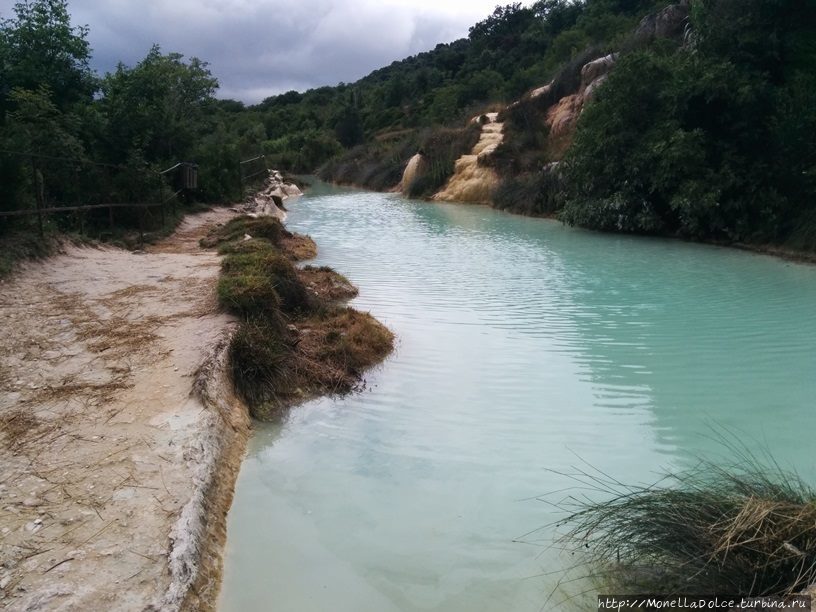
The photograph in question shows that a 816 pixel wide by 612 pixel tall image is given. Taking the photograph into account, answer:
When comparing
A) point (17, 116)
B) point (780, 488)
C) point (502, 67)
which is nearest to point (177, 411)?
point (780, 488)

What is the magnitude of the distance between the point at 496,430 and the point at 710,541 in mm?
2611

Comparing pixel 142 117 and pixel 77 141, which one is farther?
pixel 142 117

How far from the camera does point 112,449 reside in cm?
435

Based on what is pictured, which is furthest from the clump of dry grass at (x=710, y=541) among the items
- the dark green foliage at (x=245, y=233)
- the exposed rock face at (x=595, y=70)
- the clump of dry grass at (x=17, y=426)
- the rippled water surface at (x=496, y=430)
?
the exposed rock face at (x=595, y=70)

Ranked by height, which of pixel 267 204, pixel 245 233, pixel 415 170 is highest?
pixel 415 170

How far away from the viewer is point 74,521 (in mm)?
3518

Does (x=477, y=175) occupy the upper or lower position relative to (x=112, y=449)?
upper

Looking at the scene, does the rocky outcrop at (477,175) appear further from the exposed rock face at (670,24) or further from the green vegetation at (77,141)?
the green vegetation at (77,141)

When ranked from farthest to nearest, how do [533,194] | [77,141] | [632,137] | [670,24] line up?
[670,24]
[533,194]
[632,137]
[77,141]

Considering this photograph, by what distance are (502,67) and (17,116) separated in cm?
5473

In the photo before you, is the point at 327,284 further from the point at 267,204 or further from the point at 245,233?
the point at 267,204

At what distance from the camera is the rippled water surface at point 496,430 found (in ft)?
12.3

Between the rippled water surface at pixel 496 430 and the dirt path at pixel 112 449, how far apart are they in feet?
1.35

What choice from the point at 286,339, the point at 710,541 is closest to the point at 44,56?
the point at 286,339
